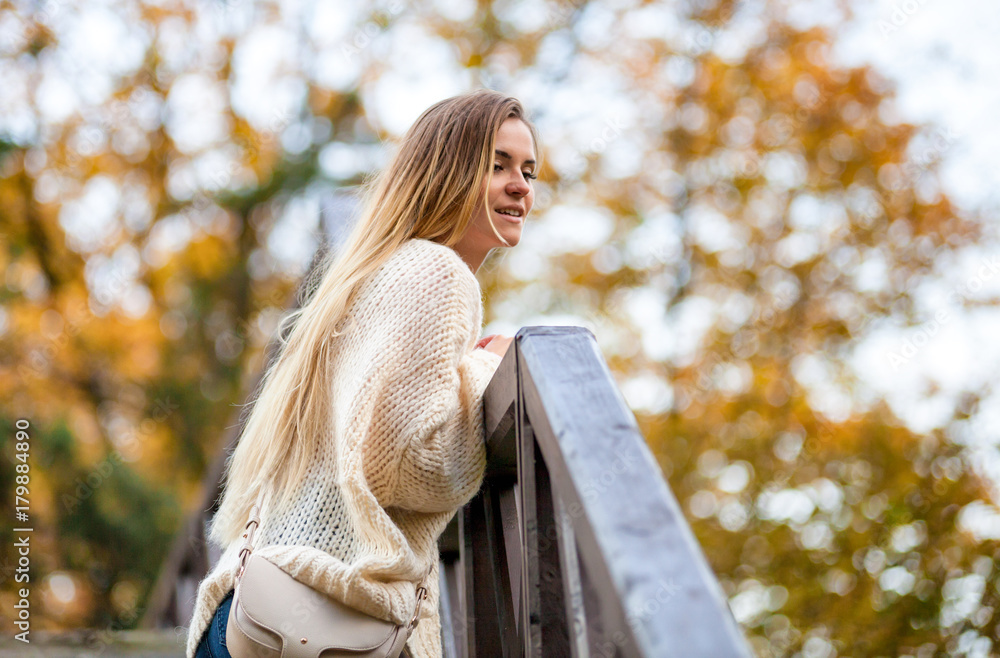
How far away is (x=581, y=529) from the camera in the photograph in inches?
37.1

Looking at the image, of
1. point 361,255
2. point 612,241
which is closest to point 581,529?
point 361,255

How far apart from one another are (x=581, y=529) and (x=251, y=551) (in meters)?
0.75

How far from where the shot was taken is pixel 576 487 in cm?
96

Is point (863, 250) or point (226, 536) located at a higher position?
point (226, 536)

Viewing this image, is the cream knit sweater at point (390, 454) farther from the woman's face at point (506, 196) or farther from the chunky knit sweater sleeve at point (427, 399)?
the woman's face at point (506, 196)

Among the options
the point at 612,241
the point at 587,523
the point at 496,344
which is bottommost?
the point at 612,241

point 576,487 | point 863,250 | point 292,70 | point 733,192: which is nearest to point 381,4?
point 292,70

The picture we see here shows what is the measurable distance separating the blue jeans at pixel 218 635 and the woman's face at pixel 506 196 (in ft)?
2.70

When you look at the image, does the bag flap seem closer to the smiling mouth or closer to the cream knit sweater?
the cream knit sweater

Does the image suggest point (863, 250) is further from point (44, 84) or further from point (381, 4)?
point (44, 84)

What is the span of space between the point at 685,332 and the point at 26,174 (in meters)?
6.86

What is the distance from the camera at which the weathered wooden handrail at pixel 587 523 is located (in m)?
0.76

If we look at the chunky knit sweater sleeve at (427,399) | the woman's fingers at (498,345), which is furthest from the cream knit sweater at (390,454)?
the woman's fingers at (498,345)

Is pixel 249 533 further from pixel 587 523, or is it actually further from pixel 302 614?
pixel 587 523
